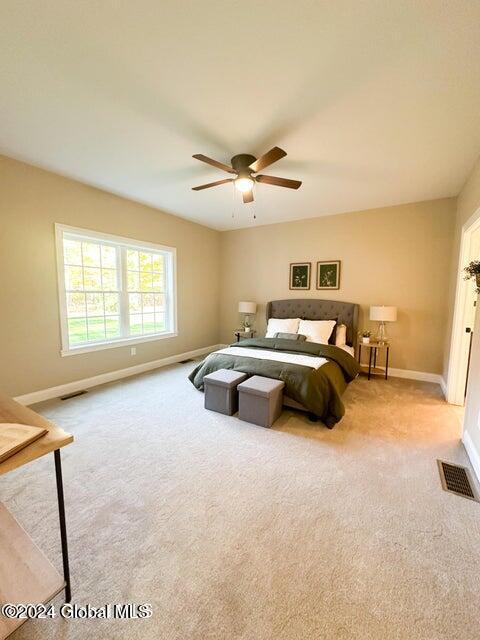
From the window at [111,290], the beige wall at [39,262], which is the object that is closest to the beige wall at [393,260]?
the window at [111,290]

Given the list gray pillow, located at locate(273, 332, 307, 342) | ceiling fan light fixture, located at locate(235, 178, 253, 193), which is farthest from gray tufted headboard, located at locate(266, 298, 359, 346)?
ceiling fan light fixture, located at locate(235, 178, 253, 193)

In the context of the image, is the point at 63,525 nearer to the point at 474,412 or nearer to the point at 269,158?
the point at 269,158

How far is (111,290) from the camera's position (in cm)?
422

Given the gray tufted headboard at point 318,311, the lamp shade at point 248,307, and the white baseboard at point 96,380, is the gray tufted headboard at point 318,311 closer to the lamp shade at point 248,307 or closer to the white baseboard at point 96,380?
the lamp shade at point 248,307

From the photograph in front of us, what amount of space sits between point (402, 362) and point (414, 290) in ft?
3.96

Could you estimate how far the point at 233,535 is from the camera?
1.57 m

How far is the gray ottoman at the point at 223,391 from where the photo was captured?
303 centimetres

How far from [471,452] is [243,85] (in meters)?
3.45

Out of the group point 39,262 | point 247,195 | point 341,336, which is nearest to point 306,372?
point 341,336

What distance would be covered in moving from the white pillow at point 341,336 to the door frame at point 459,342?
143 cm

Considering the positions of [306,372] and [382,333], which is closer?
[306,372]

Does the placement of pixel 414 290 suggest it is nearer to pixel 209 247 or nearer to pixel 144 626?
pixel 209 247

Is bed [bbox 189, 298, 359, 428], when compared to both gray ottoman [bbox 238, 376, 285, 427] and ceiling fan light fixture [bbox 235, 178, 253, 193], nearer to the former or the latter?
gray ottoman [bbox 238, 376, 285, 427]

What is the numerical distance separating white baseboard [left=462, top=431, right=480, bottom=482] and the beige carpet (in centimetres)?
9
